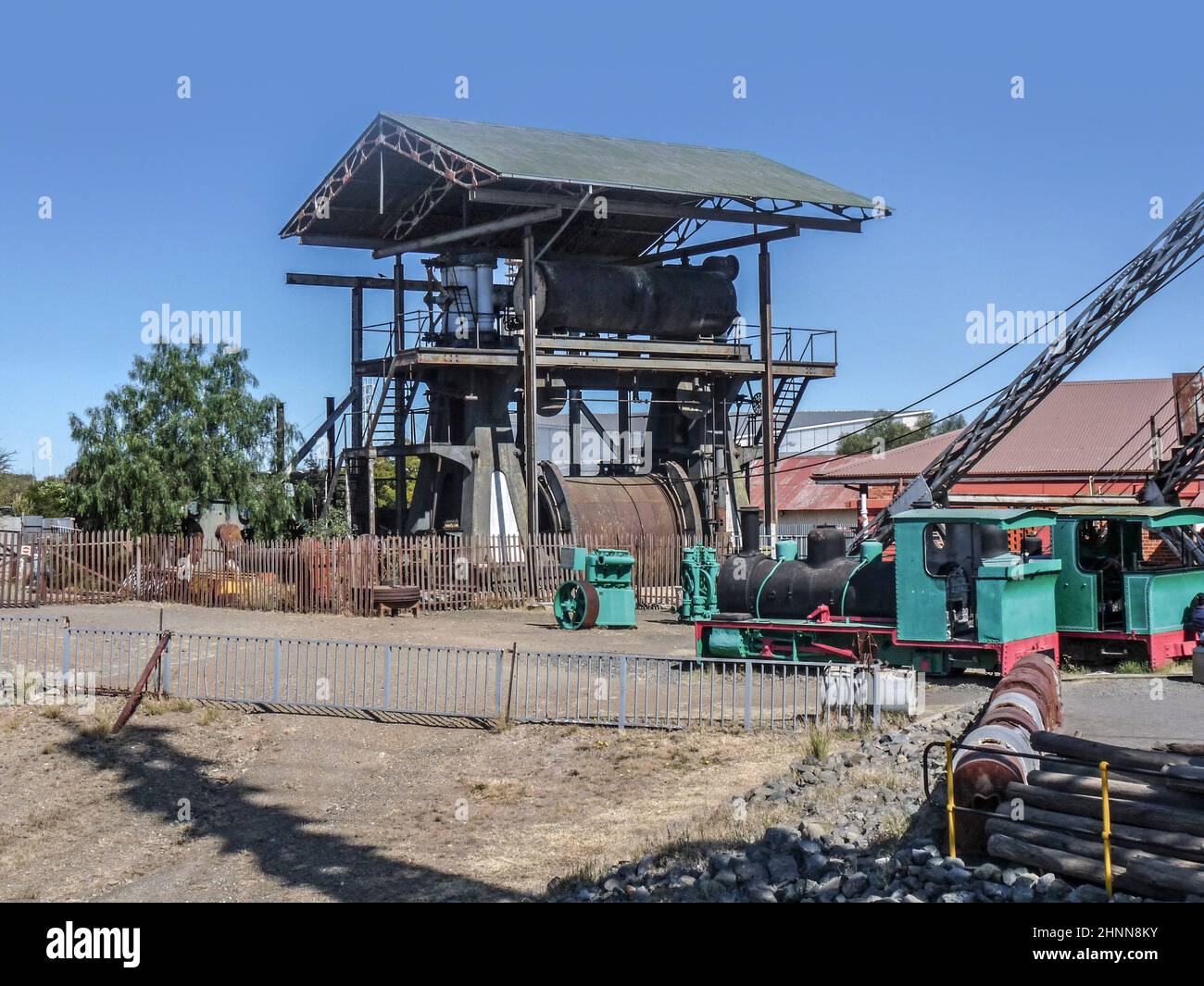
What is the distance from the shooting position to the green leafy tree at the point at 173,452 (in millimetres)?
35500

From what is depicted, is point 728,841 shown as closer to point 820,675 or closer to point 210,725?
point 820,675

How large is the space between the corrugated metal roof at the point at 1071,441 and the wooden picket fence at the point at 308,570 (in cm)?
1048

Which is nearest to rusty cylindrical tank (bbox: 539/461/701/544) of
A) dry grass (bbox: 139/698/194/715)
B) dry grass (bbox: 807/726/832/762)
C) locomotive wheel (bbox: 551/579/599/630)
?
locomotive wheel (bbox: 551/579/599/630)

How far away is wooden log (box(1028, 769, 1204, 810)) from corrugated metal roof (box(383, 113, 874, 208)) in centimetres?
2240

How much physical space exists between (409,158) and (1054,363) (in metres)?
14.9

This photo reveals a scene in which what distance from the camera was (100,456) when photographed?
118 feet

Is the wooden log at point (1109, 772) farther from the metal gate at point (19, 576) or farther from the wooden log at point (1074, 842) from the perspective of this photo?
the metal gate at point (19, 576)

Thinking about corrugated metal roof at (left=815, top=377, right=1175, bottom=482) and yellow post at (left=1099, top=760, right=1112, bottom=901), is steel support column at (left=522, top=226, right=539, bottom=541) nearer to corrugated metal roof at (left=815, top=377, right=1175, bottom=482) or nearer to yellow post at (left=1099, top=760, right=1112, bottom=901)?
corrugated metal roof at (left=815, top=377, right=1175, bottom=482)

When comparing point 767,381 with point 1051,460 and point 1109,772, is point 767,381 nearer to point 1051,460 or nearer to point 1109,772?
point 1051,460

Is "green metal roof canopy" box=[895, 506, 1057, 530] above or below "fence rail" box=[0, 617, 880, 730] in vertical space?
above

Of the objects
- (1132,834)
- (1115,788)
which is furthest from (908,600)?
(1132,834)

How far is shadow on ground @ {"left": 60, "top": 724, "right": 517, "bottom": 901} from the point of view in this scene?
10922mm

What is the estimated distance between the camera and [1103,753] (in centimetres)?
879
